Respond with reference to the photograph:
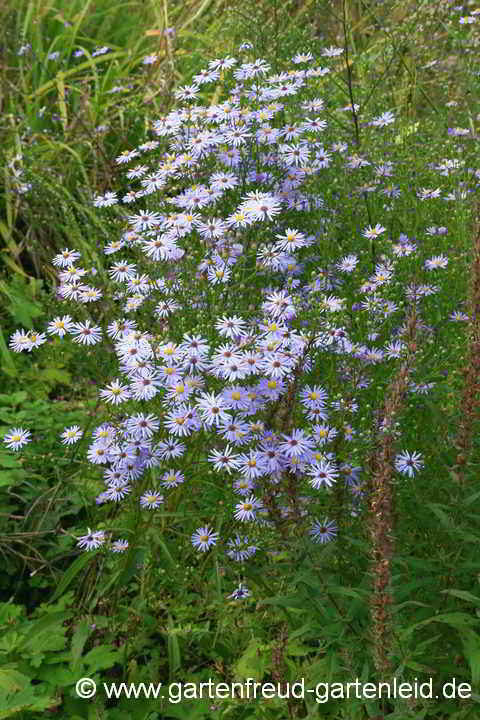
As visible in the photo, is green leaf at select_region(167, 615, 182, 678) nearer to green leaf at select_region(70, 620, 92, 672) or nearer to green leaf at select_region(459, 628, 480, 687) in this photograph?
green leaf at select_region(70, 620, 92, 672)

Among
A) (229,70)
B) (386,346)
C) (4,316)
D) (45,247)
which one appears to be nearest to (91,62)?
(45,247)

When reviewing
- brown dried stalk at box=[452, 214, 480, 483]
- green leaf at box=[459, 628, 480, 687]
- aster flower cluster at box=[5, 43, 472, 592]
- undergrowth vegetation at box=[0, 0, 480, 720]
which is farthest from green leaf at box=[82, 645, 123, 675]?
brown dried stalk at box=[452, 214, 480, 483]

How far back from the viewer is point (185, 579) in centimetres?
252

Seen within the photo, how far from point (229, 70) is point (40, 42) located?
2.64 meters

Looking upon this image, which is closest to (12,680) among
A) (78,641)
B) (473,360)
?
(78,641)

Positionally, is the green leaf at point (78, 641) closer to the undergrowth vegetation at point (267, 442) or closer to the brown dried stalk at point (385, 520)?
the undergrowth vegetation at point (267, 442)

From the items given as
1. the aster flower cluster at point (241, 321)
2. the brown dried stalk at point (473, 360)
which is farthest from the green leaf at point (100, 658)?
the brown dried stalk at point (473, 360)

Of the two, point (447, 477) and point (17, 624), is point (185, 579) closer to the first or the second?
point (17, 624)

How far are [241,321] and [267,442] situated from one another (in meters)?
0.41

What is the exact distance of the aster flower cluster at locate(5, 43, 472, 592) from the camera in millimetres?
1992

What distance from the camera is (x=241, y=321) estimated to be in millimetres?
2172

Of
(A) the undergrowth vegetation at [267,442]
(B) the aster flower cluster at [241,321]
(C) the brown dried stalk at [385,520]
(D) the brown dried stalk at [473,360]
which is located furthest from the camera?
(B) the aster flower cluster at [241,321]

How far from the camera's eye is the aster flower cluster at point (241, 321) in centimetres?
199

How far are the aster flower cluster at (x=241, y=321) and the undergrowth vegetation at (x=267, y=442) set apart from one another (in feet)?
0.03
